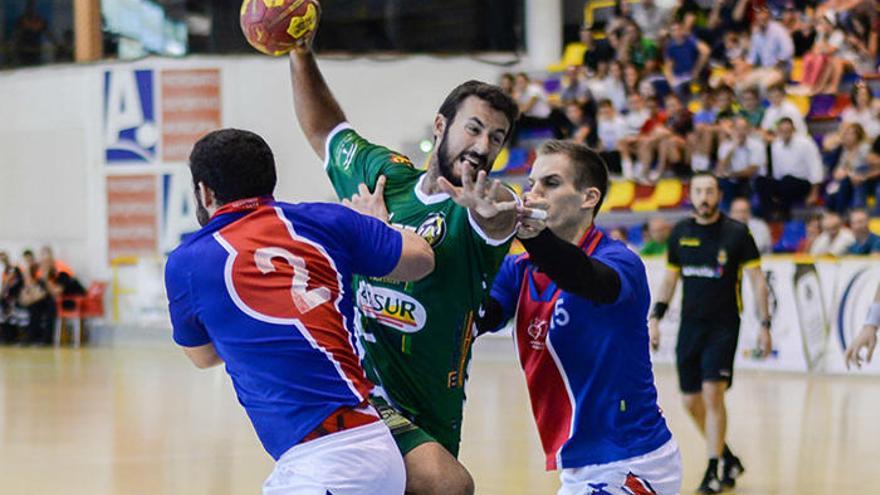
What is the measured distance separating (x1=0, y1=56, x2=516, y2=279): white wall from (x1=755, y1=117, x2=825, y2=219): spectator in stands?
21.0 feet

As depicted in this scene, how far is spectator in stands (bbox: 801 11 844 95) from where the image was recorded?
1850cm

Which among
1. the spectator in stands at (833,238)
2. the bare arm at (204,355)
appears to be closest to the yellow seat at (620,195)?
the spectator in stands at (833,238)

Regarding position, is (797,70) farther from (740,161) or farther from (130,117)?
(130,117)

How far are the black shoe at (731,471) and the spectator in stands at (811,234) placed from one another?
25.0ft

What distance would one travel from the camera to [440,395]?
486 centimetres

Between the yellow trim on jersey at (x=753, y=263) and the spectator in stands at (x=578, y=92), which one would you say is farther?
the spectator in stands at (x=578, y=92)

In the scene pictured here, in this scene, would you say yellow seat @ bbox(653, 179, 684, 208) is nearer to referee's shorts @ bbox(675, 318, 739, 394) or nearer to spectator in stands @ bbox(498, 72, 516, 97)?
spectator in stands @ bbox(498, 72, 516, 97)

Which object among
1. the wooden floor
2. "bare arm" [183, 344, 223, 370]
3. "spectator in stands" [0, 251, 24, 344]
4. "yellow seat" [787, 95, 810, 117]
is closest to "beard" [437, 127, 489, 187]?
"bare arm" [183, 344, 223, 370]

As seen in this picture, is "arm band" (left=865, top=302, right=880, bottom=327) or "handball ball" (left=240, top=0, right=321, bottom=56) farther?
"arm band" (left=865, top=302, right=880, bottom=327)

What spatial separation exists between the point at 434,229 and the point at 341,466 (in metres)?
1.11

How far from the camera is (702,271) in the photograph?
9.57 meters

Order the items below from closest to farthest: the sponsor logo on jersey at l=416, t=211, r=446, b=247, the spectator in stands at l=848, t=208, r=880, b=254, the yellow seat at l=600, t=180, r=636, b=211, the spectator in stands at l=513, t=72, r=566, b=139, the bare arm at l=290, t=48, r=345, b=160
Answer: the sponsor logo on jersey at l=416, t=211, r=446, b=247 < the bare arm at l=290, t=48, r=345, b=160 < the spectator in stands at l=848, t=208, r=880, b=254 < the yellow seat at l=600, t=180, r=636, b=211 < the spectator in stands at l=513, t=72, r=566, b=139

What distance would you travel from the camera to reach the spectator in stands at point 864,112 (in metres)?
16.8

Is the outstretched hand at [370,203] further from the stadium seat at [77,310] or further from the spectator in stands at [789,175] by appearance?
the stadium seat at [77,310]
